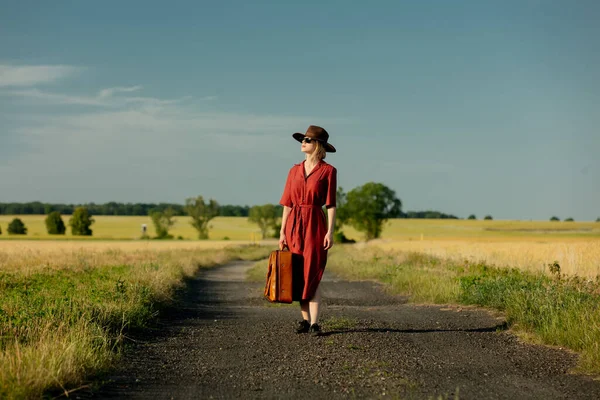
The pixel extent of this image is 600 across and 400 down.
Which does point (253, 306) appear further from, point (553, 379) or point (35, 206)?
point (35, 206)

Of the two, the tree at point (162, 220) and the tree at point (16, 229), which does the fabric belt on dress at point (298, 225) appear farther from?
the tree at point (162, 220)

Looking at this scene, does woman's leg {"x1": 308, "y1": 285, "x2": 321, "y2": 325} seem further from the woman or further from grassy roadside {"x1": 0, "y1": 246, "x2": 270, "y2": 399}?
grassy roadside {"x1": 0, "y1": 246, "x2": 270, "y2": 399}

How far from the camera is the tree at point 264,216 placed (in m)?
123

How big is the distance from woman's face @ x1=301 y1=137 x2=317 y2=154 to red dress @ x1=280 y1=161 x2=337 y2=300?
213 mm

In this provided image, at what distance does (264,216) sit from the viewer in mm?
123812

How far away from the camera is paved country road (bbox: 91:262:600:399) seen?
245 inches

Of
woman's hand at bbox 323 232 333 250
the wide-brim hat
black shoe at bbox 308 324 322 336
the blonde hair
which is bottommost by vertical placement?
black shoe at bbox 308 324 322 336

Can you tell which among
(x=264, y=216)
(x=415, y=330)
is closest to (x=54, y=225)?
(x=264, y=216)

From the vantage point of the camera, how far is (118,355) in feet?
24.2

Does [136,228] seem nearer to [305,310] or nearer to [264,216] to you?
[264,216]

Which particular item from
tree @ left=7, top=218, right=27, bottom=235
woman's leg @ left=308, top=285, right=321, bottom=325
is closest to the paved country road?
woman's leg @ left=308, top=285, right=321, bottom=325

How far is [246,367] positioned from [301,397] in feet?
4.54

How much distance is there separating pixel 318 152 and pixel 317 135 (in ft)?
0.72

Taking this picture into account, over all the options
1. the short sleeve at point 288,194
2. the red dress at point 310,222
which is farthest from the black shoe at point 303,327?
the short sleeve at point 288,194
